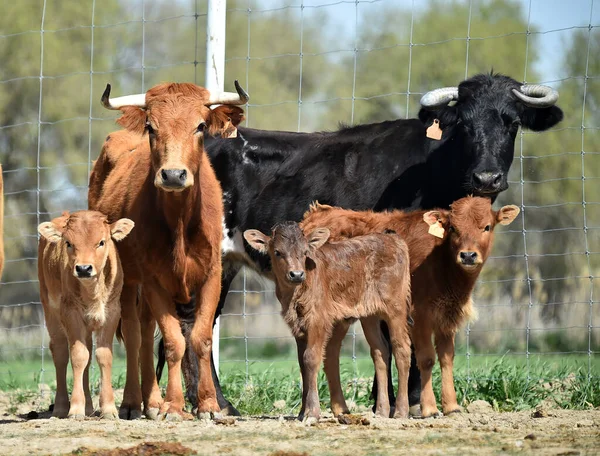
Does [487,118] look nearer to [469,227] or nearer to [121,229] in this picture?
[469,227]

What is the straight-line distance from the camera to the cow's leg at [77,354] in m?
8.20

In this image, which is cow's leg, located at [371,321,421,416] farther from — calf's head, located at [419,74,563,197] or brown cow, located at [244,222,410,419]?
calf's head, located at [419,74,563,197]

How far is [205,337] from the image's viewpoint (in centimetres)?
849

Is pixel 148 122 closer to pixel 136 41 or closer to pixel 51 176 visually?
pixel 51 176

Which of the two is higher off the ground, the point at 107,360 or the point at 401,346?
the point at 401,346

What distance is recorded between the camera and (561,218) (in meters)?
26.0

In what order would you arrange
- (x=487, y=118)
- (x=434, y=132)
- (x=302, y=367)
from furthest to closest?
(x=434, y=132) < (x=487, y=118) < (x=302, y=367)

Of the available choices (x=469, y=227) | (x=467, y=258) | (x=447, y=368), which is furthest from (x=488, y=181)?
(x=447, y=368)

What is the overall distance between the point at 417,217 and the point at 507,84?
165 centimetres

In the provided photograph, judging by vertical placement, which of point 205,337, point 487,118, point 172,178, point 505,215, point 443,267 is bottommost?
point 205,337

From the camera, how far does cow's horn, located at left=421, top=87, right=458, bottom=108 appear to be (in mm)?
10047

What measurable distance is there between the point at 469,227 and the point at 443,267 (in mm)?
448

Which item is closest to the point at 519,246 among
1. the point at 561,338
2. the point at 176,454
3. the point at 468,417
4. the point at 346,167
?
the point at 561,338

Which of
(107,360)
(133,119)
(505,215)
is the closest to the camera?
(107,360)
